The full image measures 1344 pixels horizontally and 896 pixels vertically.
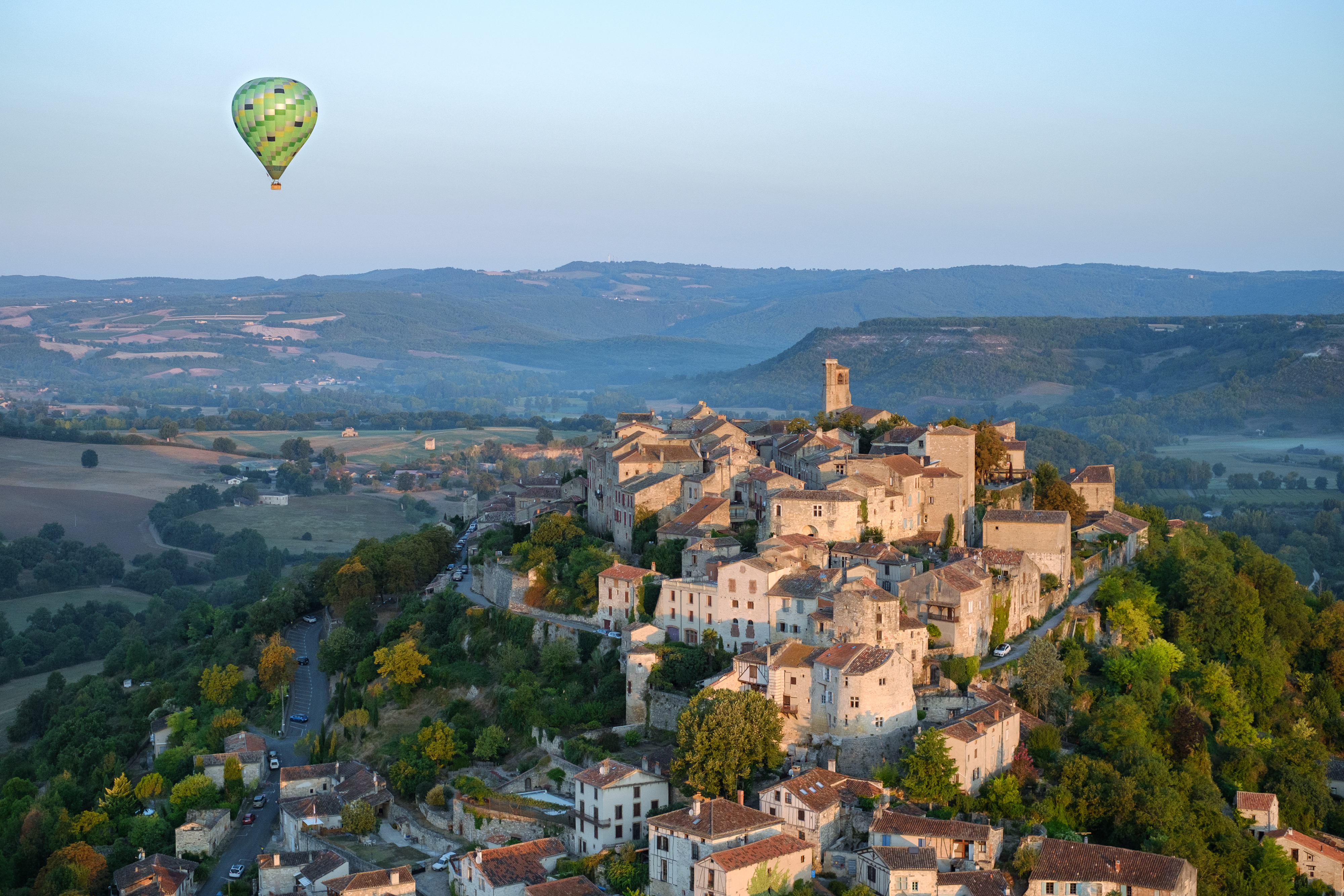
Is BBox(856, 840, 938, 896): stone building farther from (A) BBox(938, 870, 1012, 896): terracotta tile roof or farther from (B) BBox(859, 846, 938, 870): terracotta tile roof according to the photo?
(A) BBox(938, 870, 1012, 896): terracotta tile roof

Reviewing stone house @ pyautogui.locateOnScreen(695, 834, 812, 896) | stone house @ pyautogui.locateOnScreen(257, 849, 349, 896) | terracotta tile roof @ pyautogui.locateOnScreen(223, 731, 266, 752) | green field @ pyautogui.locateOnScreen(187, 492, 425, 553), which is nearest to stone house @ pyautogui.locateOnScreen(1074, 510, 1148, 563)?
stone house @ pyautogui.locateOnScreen(695, 834, 812, 896)

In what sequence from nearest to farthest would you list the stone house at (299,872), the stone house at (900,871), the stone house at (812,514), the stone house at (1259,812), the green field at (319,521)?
the stone house at (900,871) → the stone house at (299,872) → the stone house at (1259,812) → the stone house at (812,514) → the green field at (319,521)

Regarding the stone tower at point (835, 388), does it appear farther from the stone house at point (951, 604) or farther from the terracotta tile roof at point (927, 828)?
the terracotta tile roof at point (927, 828)

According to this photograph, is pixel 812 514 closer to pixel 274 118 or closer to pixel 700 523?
pixel 700 523

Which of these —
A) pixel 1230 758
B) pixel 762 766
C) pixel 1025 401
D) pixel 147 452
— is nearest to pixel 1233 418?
pixel 1025 401

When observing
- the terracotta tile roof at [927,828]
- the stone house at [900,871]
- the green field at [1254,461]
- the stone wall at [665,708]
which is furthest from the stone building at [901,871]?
the green field at [1254,461]

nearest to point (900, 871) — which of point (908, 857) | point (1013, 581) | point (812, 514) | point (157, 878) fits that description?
point (908, 857)
